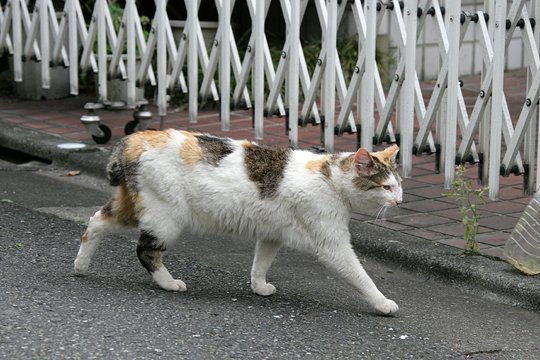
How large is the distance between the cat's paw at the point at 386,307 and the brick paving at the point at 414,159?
0.46m

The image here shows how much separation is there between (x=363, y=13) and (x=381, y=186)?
2105 mm

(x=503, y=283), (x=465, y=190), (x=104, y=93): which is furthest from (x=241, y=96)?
(x=503, y=283)

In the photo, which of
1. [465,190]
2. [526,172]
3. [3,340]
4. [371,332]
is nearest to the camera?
[3,340]

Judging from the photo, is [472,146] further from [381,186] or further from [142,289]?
[142,289]

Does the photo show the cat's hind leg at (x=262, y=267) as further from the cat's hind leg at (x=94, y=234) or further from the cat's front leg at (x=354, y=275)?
the cat's hind leg at (x=94, y=234)

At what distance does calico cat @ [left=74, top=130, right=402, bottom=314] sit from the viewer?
15.4 ft

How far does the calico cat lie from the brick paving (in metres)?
0.28

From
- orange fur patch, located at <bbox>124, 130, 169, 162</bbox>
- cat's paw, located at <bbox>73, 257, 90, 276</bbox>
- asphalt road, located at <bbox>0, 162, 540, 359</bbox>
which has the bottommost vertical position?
asphalt road, located at <bbox>0, 162, 540, 359</bbox>

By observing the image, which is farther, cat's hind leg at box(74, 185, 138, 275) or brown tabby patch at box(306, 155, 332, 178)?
cat's hind leg at box(74, 185, 138, 275)

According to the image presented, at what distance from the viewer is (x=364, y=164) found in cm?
468

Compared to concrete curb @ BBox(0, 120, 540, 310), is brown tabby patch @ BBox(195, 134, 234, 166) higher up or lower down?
higher up

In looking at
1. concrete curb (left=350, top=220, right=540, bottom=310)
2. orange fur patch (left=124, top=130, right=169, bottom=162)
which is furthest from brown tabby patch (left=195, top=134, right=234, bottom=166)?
concrete curb (left=350, top=220, right=540, bottom=310)

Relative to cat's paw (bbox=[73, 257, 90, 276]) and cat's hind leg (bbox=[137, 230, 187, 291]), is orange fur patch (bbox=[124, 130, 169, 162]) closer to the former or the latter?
cat's hind leg (bbox=[137, 230, 187, 291])

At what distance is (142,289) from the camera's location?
16.2 feet
